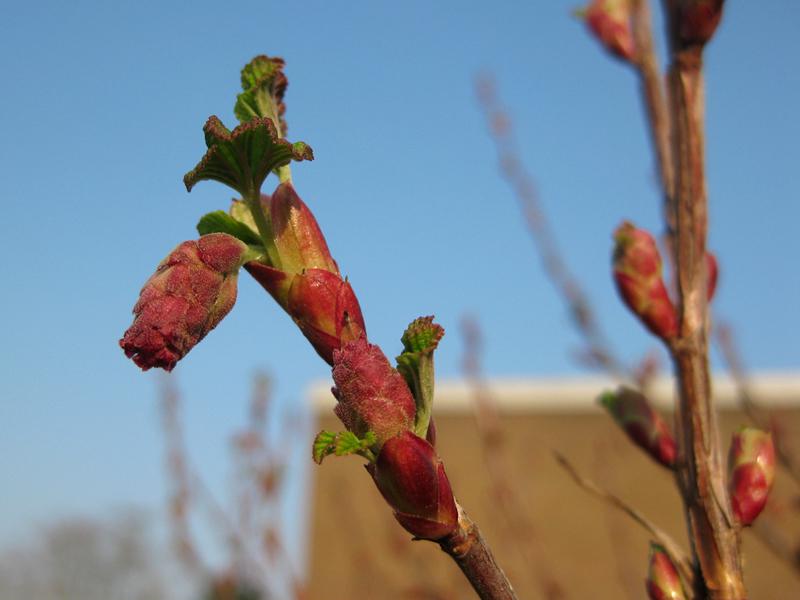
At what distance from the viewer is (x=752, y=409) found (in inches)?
70.9

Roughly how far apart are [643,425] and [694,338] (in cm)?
18

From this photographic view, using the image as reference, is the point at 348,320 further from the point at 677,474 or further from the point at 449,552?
the point at 677,474

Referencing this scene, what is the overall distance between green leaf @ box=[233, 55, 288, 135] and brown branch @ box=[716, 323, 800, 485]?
2.80 ft

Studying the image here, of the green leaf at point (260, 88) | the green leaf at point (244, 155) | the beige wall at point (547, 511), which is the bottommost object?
the beige wall at point (547, 511)

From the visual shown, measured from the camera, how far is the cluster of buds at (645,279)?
3.76 feet

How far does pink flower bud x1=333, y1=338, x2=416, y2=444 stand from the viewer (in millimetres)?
778

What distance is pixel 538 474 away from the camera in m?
14.8

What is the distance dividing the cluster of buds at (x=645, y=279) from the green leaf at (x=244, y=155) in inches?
22.9

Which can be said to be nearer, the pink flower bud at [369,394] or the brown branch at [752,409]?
the pink flower bud at [369,394]

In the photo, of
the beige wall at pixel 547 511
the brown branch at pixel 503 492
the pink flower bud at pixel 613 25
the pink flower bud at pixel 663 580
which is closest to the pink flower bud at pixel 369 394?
the pink flower bud at pixel 663 580

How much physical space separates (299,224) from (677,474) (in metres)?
0.64

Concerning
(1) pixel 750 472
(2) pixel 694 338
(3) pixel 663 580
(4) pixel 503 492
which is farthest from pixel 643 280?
(4) pixel 503 492

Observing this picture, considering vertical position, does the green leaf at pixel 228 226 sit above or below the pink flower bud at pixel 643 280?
above

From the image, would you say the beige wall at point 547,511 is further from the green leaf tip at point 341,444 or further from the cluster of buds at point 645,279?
the green leaf tip at point 341,444
